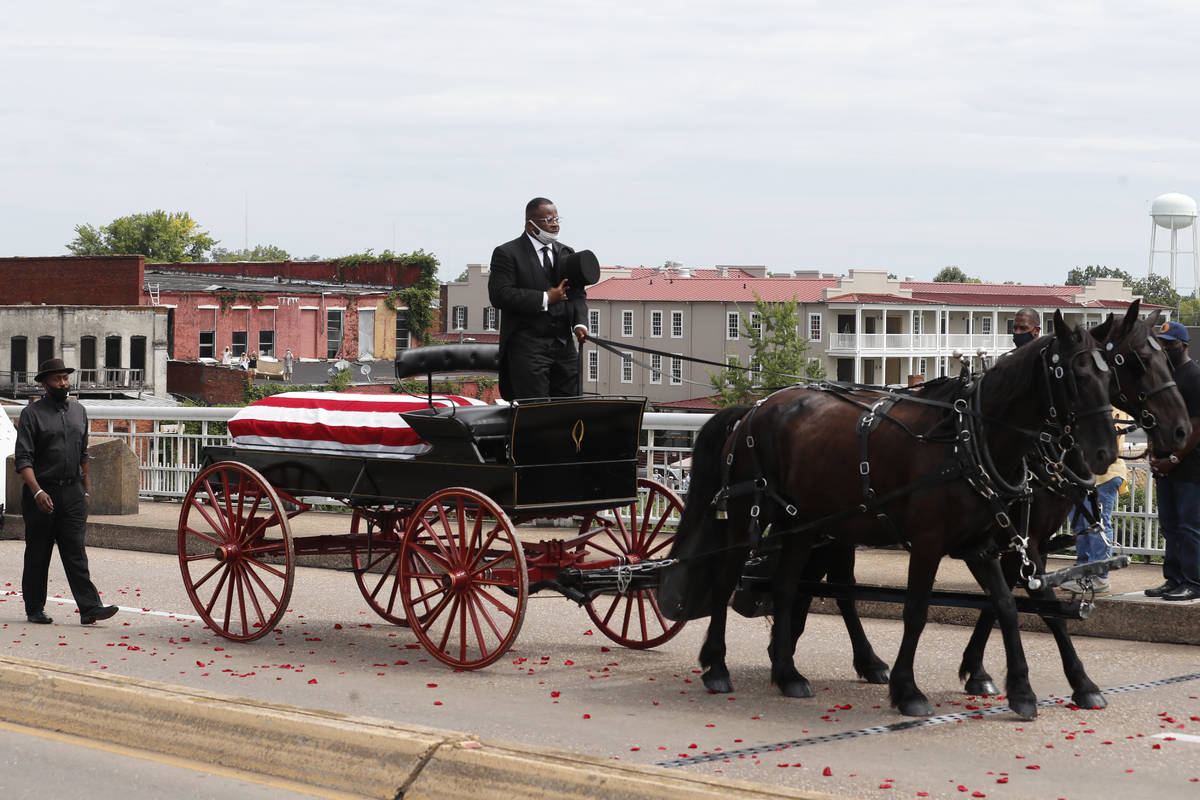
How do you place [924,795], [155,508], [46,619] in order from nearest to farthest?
[924,795] < [46,619] < [155,508]

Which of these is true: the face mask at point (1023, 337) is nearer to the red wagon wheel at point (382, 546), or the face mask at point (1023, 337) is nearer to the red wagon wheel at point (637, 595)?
the red wagon wheel at point (637, 595)

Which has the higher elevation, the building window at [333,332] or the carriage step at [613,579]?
the building window at [333,332]

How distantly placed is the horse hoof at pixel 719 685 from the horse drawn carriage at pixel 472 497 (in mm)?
764

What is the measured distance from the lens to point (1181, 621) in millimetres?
10188

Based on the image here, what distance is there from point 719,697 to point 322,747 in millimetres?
2548

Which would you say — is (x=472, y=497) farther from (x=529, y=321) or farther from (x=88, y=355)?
(x=88, y=355)

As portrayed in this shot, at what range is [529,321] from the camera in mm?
10000

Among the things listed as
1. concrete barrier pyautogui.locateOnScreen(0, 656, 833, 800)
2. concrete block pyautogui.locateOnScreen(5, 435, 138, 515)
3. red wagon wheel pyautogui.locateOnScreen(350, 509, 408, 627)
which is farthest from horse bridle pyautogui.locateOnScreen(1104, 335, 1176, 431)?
concrete block pyautogui.locateOnScreen(5, 435, 138, 515)

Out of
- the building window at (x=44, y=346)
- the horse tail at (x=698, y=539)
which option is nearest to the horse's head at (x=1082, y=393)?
the horse tail at (x=698, y=539)

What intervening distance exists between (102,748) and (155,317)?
65209 mm

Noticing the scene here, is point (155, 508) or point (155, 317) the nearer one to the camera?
point (155, 508)

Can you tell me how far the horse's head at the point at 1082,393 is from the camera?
7.68m

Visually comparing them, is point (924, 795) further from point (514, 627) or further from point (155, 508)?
point (155, 508)

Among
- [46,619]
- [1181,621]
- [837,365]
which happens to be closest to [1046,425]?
[1181,621]
